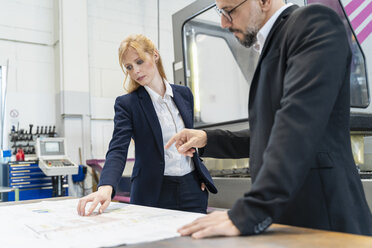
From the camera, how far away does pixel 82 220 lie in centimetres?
101

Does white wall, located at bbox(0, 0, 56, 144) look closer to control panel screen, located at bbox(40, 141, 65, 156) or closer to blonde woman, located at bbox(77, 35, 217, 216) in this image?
control panel screen, located at bbox(40, 141, 65, 156)

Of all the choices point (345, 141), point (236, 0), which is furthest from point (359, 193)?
point (236, 0)

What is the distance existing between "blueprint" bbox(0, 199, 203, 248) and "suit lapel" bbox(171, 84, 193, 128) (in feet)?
1.78

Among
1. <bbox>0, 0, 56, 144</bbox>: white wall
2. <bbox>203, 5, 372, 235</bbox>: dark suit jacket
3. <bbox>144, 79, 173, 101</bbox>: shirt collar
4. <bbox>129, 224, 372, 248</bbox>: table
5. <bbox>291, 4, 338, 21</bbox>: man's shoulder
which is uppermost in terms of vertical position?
<bbox>0, 0, 56, 144</bbox>: white wall

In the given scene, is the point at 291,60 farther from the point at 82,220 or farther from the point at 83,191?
the point at 83,191

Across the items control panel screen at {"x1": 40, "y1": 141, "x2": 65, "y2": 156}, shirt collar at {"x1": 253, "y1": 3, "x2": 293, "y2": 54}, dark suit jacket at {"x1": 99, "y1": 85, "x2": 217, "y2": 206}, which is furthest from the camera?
control panel screen at {"x1": 40, "y1": 141, "x2": 65, "y2": 156}

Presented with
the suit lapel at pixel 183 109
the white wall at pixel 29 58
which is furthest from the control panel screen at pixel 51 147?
the suit lapel at pixel 183 109

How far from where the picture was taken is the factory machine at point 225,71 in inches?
87.7

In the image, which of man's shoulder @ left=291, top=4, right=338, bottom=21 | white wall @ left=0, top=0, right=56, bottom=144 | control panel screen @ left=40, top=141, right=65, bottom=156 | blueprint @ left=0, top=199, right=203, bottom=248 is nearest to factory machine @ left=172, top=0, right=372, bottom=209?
blueprint @ left=0, top=199, right=203, bottom=248

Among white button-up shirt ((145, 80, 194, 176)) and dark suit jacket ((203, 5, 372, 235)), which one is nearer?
dark suit jacket ((203, 5, 372, 235))

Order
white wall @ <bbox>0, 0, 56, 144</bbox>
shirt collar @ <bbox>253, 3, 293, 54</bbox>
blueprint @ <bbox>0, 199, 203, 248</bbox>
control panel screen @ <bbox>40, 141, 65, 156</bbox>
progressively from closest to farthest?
1. blueprint @ <bbox>0, 199, 203, 248</bbox>
2. shirt collar @ <bbox>253, 3, 293, 54</bbox>
3. control panel screen @ <bbox>40, 141, 65, 156</bbox>
4. white wall @ <bbox>0, 0, 56, 144</bbox>

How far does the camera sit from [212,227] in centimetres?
70

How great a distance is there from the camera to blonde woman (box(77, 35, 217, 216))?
1.53 metres

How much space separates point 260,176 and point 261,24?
1.64ft
